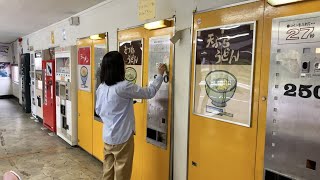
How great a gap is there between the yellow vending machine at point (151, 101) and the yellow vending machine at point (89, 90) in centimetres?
87

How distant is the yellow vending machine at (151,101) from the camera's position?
2557 millimetres

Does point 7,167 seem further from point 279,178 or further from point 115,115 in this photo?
point 279,178

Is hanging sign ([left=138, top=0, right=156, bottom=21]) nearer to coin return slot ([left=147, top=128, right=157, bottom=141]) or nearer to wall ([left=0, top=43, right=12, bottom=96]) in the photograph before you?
coin return slot ([left=147, top=128, right=157, bottom=141])

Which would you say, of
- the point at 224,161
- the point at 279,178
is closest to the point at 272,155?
the point at 279,178

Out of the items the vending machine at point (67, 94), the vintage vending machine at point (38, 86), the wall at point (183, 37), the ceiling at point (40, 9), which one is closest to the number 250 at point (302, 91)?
the wall at point (183, 37)

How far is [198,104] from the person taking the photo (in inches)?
85.7

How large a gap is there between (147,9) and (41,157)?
3139mm

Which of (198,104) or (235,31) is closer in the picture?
(235,31)

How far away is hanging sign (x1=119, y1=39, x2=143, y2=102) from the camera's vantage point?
115 inches

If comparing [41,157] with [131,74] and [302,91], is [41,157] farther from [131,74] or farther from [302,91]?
[302,91]

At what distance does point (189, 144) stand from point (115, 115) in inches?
28.1

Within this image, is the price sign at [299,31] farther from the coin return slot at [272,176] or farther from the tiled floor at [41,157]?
the tiled floor at [41,157]

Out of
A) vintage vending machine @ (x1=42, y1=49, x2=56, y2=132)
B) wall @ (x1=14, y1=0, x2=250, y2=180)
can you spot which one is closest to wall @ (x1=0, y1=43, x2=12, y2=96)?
vintage vending machine @ (x1=42, y1=49, x2=56, y2=132)

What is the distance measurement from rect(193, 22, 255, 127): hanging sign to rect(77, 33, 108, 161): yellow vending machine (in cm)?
198
